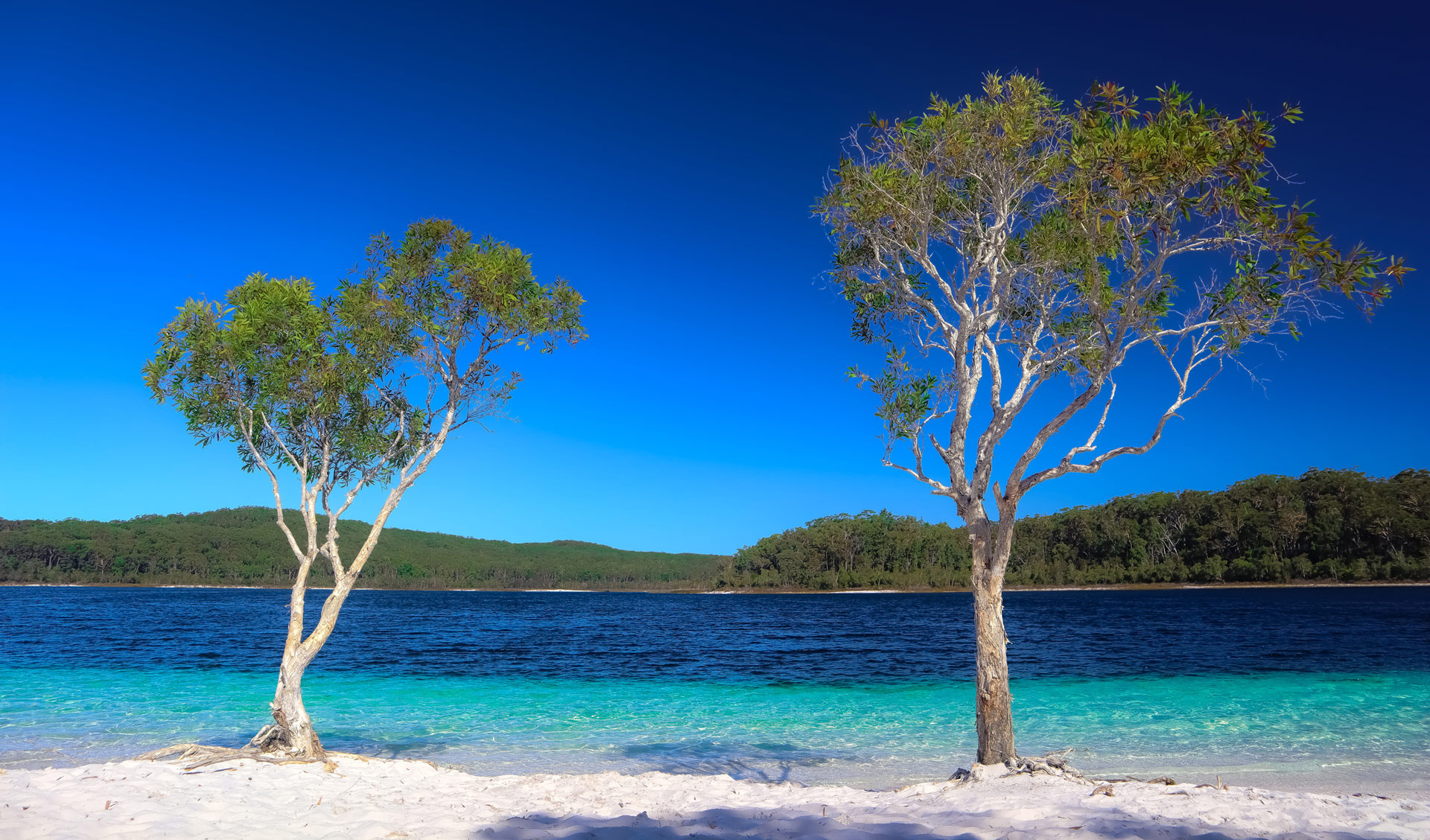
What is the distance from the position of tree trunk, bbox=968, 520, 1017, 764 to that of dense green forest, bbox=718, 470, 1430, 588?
123 meters

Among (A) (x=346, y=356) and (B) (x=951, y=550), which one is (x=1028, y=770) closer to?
(A) (x=346, y=356)

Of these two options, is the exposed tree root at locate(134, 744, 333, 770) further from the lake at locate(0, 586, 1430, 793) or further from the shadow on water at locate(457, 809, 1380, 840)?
the shadow on water at locate(457, 809, 1380, 840)

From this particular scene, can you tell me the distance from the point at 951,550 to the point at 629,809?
15095cm

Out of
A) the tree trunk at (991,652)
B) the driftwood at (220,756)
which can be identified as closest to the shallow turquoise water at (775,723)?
the tree trunk at (991,652)

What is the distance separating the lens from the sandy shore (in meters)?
6.94

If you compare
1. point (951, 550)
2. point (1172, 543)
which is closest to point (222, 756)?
point (1172, 543)

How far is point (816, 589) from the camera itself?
14625cm

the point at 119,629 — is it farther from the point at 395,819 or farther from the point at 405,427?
the point at 395,819

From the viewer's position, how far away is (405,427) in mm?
14055

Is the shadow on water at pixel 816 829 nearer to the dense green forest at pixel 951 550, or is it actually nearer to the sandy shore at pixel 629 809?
the sandy shore at pixel 629 809

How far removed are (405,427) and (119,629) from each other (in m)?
46.2

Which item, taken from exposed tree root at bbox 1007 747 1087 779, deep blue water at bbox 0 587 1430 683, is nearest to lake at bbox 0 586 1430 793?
deep blue water at bbox 0 587 1430 683

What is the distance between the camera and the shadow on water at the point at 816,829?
6676 millimetres

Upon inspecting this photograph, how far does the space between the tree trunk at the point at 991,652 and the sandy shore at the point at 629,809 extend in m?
0.74
